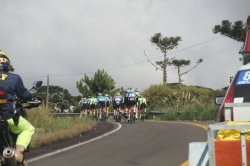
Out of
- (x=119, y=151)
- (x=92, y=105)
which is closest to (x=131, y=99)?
(x=92, y=105)

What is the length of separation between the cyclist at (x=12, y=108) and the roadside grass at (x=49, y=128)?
7.65m

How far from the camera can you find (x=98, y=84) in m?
64.9

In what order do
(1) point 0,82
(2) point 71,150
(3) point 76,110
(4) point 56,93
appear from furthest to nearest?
(4) point 56,93 < (3) point 76,110 < (2) point 71,150 < (1) point 0,82

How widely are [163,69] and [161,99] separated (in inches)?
727

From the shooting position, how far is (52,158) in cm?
1230

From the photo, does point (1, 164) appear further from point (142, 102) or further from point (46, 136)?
point (142, 102)

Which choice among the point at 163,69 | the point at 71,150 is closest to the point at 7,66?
the point at 71,150

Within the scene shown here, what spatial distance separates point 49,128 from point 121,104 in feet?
41.5

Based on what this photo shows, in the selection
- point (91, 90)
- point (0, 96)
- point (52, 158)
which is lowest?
point (52, 158)

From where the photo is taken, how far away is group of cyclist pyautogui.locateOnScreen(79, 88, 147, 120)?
95.3 ft

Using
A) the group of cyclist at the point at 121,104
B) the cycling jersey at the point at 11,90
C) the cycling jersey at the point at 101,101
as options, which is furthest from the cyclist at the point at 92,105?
the cycling jersey at the point at 11,90

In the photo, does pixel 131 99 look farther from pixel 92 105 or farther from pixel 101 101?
pixel 92 105

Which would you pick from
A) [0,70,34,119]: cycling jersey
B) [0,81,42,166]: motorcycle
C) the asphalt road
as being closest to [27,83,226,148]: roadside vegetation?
the asphalt road

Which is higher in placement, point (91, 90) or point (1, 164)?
point (91, 90)
